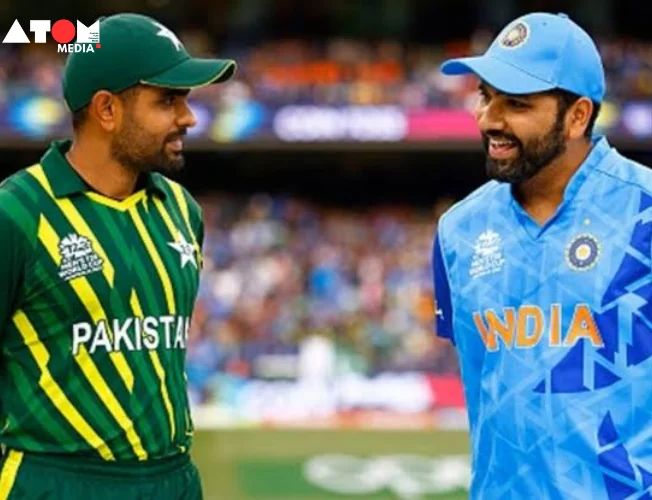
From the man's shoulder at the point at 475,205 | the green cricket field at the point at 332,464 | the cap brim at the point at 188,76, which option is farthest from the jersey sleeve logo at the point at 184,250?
the green cricket field at the point at 332,464

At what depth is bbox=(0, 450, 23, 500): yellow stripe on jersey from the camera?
11.2 ft

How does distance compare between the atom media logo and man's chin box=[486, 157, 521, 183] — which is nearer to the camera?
man's chin box=[486, 157, 521, 183]

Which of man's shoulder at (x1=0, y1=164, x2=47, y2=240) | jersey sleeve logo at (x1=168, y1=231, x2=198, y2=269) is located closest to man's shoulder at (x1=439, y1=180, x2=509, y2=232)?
jersey sleeve logo at (x1=168, y1=231, x2=198, y2=269)

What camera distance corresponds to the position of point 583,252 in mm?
3287

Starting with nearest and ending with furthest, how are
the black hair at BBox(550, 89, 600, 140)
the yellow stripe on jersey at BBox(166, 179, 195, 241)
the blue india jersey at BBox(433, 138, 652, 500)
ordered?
1. the blue india jersey at BBox(433, 138, 652, 500)
2. the black hair at BBox(550, 89, 600, 140)
3. the yellow stripe on jersey at BBox(166, 179, 195, 241)

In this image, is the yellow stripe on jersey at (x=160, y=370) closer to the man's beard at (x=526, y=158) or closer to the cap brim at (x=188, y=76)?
the cap brim at (x=188, y=76)

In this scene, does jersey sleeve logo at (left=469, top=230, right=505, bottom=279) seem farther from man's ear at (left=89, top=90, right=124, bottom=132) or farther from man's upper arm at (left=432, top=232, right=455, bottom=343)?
man's ear at (left=89, top=90, right=124, bottom=132)

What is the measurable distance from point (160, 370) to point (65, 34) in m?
8.66

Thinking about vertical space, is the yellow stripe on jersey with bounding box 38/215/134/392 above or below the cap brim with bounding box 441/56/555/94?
below

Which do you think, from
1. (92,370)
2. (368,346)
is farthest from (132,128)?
(368,346)

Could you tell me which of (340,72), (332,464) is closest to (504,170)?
(332,464)

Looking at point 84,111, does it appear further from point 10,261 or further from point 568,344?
point 568,344

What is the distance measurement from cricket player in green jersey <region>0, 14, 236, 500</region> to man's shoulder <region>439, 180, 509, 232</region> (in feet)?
2.06

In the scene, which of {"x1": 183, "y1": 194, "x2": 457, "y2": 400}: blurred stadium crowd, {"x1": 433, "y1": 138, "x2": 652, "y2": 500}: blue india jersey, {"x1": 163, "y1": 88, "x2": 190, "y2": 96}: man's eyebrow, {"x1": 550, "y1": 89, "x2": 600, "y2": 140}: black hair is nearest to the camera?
{"x1": 433, "y1": 138, "x2": 652, "y2": 500}: blue india jersey
